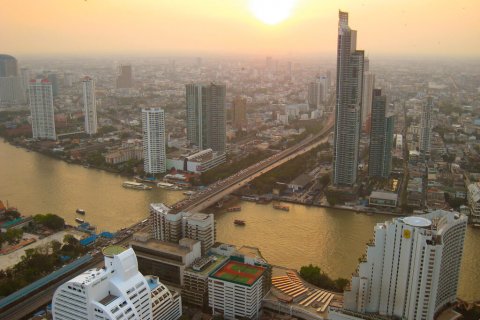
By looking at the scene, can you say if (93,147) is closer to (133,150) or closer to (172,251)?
(133,150)

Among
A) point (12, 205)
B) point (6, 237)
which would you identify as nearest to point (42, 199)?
point (12, 205)

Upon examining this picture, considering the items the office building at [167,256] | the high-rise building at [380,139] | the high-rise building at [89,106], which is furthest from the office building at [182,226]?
the high-rise building at [89,106]

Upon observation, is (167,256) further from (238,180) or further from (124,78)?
(124,78)

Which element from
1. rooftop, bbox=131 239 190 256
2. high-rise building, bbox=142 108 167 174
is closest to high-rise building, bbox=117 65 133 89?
high-rise building, bbox=142 108 167 174

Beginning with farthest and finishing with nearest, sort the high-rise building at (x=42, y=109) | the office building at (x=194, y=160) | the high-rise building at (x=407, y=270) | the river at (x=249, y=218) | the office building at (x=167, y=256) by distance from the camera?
the high-rise building at (x=42, y=109), the office building at (x=194, y=160), the river at (x=249, y=218), the office building at (x=167, y=256), the high-rise building at (x=407, y=270)

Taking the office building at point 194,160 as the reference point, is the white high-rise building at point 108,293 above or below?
above

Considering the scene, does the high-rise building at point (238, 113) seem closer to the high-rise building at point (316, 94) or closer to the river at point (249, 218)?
the high-rise building at point (316, 94)
